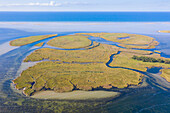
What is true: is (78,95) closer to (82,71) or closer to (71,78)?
(71,78)

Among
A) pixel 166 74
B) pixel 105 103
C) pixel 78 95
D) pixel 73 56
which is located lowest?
pixel 105 103

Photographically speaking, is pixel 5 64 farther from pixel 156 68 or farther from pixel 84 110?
pixel 156 68

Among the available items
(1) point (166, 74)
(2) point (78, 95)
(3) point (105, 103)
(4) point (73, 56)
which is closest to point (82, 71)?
(2) point (78, 95)

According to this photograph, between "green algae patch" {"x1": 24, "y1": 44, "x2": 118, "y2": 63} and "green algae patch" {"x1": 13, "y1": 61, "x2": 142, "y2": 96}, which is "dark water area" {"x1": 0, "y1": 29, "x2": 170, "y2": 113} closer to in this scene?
"green algae patch" {"x1": 13, "y1": 61, "x2": 142, "y2": 96}

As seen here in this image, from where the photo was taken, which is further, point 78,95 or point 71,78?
point 71,78

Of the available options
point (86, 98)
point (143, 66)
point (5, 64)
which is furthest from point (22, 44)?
point (143, 66)

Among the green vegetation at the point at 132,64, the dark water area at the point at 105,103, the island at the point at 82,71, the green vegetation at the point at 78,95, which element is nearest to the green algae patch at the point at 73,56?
the island at the point at 82,71

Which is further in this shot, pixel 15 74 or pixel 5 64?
pixel 5 64

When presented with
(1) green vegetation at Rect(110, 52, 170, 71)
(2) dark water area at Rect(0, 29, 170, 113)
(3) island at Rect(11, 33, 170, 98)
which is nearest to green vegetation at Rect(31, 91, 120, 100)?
(3) island at Rect(11, 33, 170, 98)
